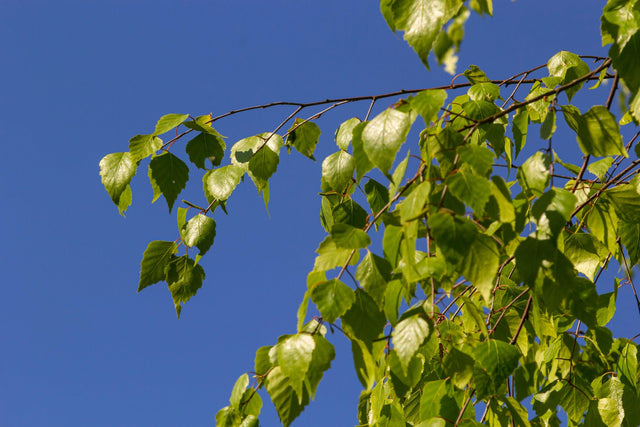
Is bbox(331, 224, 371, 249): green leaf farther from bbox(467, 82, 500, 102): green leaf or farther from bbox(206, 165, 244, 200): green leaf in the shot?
bbox(467, 82, 500, 102): green leaf

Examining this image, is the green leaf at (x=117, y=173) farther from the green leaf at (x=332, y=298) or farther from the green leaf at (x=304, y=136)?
the green leaf at (x=332, y=298)

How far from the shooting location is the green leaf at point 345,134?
1.43 m

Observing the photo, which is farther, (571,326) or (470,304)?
(571,326)

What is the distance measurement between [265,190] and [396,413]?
605mm

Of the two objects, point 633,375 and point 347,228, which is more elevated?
point 347,228

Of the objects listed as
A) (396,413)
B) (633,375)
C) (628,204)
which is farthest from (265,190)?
(633,375)

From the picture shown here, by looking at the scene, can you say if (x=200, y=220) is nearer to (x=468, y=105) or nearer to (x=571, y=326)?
(x=468, y=105)

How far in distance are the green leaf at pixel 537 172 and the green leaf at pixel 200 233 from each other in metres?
0.73

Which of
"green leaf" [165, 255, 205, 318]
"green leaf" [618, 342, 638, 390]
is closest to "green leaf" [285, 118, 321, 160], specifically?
"green leaf" [165, 255, 205, 318]

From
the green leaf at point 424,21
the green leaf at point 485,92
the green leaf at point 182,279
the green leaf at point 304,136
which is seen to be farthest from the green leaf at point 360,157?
the green leaf at point 485,92

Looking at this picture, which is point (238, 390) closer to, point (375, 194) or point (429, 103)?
point (375, 194)

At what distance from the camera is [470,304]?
1114 mm

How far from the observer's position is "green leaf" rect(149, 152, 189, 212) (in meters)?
1.39

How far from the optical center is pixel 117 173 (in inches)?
53.5
